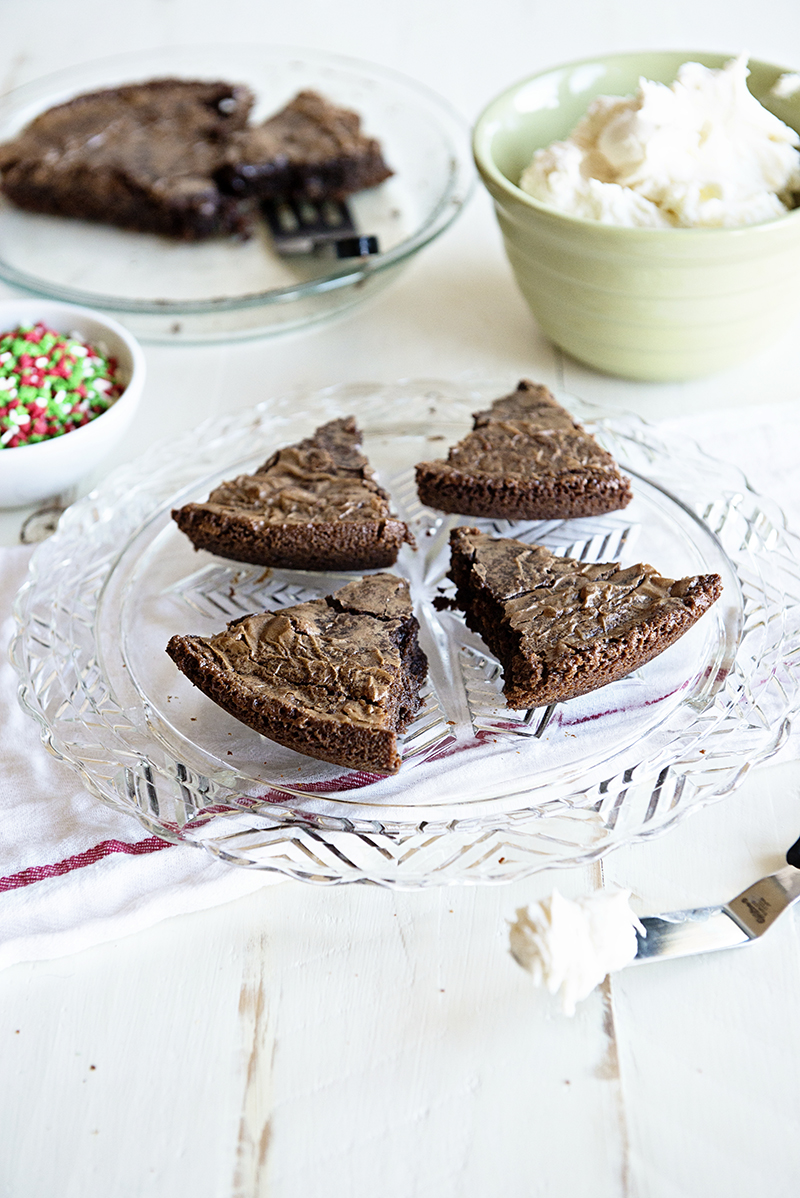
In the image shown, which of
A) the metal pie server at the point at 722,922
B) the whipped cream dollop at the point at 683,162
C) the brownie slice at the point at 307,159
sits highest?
the whipped cream dollop at the point at 683,162

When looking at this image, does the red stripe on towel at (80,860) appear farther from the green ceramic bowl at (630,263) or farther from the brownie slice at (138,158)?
the brownie slice at (138,158)

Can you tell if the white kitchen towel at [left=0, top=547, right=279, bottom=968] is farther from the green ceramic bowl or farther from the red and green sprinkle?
the green ceramic bowl

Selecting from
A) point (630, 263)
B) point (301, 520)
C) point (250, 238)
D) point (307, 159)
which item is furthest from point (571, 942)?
point (307, 159)

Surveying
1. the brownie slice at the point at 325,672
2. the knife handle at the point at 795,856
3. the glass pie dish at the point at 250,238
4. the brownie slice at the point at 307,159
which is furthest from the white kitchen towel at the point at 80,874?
the brownie slice at the point at 307,159

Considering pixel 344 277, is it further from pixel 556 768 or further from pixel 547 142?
pixel 556 768

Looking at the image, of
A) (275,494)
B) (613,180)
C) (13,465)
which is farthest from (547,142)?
(13,465)

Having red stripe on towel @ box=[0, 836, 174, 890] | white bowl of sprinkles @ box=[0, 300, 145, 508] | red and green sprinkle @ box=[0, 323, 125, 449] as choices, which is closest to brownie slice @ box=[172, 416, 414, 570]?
white bowl of sprinkles @ box=[0, 300, 145, 508]
